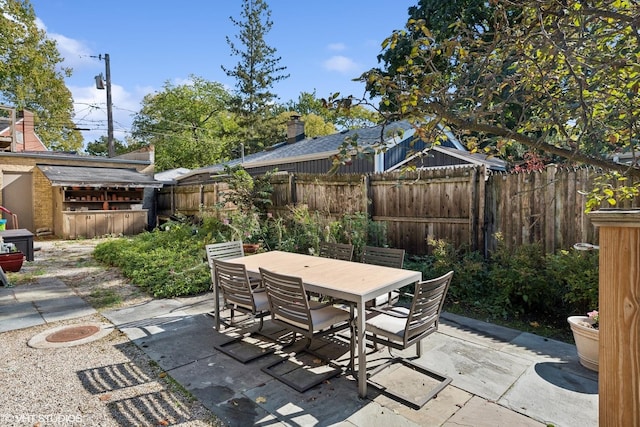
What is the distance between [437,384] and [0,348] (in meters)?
4.29

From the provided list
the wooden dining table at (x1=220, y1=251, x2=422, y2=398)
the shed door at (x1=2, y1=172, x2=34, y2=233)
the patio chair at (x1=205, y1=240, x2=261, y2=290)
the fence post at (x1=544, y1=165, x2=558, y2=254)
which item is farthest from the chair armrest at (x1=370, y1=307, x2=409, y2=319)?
the shed door at (x1=2, y1=172, x2=34, y2=233)

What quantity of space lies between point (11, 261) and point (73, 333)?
438 centimetres

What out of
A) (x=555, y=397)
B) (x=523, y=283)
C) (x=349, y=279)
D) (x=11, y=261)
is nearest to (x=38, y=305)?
(x=11, y=261)

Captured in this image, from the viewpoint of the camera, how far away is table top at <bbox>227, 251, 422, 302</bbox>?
287 cm

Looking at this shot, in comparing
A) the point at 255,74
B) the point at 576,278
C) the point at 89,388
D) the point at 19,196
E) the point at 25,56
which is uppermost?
the point at 255,74

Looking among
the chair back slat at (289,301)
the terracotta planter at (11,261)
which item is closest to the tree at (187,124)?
the terracotta planter at (11,261)

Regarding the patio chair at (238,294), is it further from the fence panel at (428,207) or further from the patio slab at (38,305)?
the fence panel at (428,207)

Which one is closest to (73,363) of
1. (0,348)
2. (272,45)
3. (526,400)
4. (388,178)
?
(0,348)

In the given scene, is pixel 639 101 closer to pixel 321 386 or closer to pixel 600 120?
pixel 600 120

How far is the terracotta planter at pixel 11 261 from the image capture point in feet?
22.6

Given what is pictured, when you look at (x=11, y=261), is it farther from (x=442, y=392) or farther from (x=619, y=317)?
(x=619, y=317)

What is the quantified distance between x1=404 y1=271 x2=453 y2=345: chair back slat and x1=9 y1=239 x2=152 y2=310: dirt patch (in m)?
4.23

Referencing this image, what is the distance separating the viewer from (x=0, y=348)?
12.0 feet

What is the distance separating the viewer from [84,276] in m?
7.02
